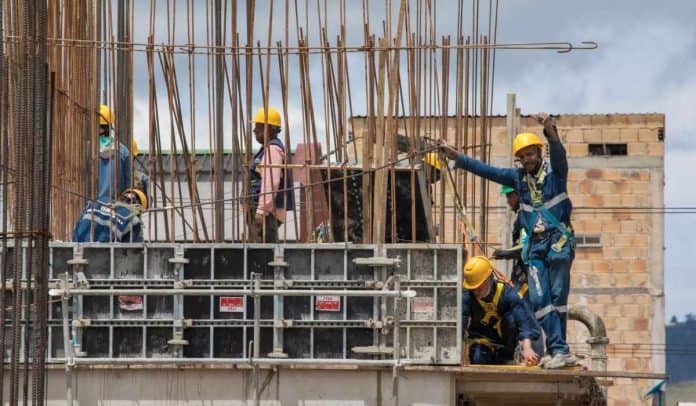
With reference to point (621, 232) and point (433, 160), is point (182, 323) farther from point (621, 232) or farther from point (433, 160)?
point (621, 232)

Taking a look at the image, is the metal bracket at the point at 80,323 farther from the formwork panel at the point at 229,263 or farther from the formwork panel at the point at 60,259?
the formwork panel at the point at 229,263

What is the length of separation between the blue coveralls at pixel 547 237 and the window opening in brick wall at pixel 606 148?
23.2 metres

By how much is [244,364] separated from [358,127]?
22233mm

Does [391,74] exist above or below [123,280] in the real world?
above

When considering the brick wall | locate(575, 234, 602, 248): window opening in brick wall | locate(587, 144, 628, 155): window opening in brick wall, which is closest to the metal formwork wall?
the brick wall

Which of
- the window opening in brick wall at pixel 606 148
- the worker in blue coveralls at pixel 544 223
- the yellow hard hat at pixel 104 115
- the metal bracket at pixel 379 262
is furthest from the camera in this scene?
the window opening in brick wall at pixel 606 148

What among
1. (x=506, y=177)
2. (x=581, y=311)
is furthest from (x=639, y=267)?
(x=506, y=177)

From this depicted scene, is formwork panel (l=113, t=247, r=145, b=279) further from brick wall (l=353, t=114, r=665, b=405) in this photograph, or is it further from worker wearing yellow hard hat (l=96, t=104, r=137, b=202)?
brick wall (l=353, t=114, r=665, b=405)

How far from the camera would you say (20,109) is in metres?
13.6

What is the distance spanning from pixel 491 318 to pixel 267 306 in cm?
192

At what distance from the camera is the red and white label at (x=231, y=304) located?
1430 cm

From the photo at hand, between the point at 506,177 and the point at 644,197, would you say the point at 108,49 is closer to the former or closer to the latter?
the point at 506,177

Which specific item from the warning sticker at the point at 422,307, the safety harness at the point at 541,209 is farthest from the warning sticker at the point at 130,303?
the safety harness at the point at 541,209

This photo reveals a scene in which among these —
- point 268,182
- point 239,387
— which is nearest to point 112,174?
point 268,182
